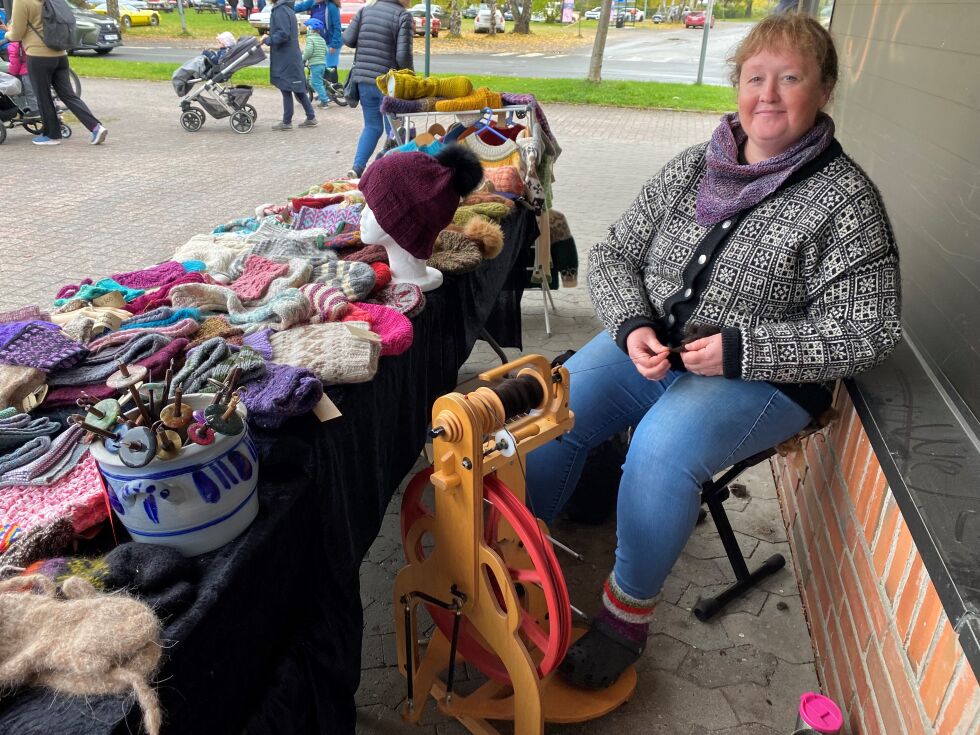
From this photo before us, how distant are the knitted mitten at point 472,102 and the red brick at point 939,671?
3.03 metres

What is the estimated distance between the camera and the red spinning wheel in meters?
1.38

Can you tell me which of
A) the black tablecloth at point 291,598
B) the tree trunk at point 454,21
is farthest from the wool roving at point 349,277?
the tree trunk at point 454,21

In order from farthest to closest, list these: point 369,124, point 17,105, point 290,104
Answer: point 290,104
point 17,105
point 369,124

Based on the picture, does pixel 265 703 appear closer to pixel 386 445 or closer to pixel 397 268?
pixel 386 445

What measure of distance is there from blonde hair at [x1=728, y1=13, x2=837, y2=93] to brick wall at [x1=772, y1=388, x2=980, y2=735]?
0.85 metres

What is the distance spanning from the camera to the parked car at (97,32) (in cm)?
1438

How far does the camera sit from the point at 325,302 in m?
1.74

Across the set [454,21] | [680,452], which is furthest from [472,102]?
[454,21]

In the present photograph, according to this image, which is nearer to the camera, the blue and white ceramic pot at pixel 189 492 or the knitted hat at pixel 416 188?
the blue and white ceramic pot at pixel 189 492

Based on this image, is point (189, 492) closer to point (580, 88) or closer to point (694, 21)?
point (580, 88)

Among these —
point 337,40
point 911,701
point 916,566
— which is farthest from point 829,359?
point 337,40

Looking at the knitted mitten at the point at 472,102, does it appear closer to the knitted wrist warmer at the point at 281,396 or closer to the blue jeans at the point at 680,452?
the blue jeans at the point at 680,452

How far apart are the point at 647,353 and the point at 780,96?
69cm

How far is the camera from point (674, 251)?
6.37 ft
